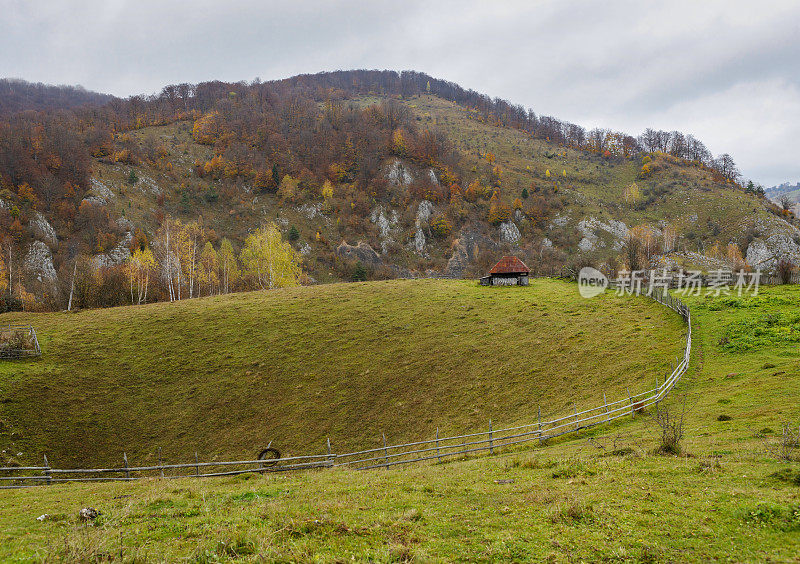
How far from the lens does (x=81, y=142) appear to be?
133250 mm

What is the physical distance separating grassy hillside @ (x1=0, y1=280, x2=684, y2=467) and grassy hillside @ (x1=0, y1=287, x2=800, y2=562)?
426 inches

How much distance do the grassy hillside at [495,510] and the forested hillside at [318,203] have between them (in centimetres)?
6067

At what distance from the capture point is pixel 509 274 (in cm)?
6469

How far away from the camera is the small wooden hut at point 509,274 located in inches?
2522

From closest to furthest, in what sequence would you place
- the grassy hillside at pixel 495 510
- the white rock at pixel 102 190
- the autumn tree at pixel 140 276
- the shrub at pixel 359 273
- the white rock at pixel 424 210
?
the grassy hillside at pixel 495 510, the autumn tree at pixel 140 276, the shrub at pixel 359 273, the white rock at pixel 102 190, the white rock at pixel 424 210

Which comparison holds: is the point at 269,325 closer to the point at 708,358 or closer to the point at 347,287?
the point at 347,287

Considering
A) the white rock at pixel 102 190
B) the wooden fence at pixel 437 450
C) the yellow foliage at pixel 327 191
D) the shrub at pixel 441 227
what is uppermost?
the yellow foliage at pixel 327 191

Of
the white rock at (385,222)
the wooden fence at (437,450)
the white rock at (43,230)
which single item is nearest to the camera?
the wooden fence at (437,450)

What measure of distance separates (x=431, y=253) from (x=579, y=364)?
110m

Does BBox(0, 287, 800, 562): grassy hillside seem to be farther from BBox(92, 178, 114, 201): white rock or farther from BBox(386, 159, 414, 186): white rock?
BBox(386, 159, 414, 186): white rock

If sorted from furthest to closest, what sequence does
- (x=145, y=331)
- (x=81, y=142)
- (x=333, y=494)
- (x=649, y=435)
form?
1. (x=81, y=142)
2. (x=145, y=331)
3. (x=649, y=435)
4. (x=333, y=494)

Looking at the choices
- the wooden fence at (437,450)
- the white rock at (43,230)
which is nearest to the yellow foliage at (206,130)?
the white rock at (43,230)

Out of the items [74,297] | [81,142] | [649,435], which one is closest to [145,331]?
[74,297]

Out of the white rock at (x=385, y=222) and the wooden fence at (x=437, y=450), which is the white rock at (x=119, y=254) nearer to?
the white rock at (x=385, y=222)
